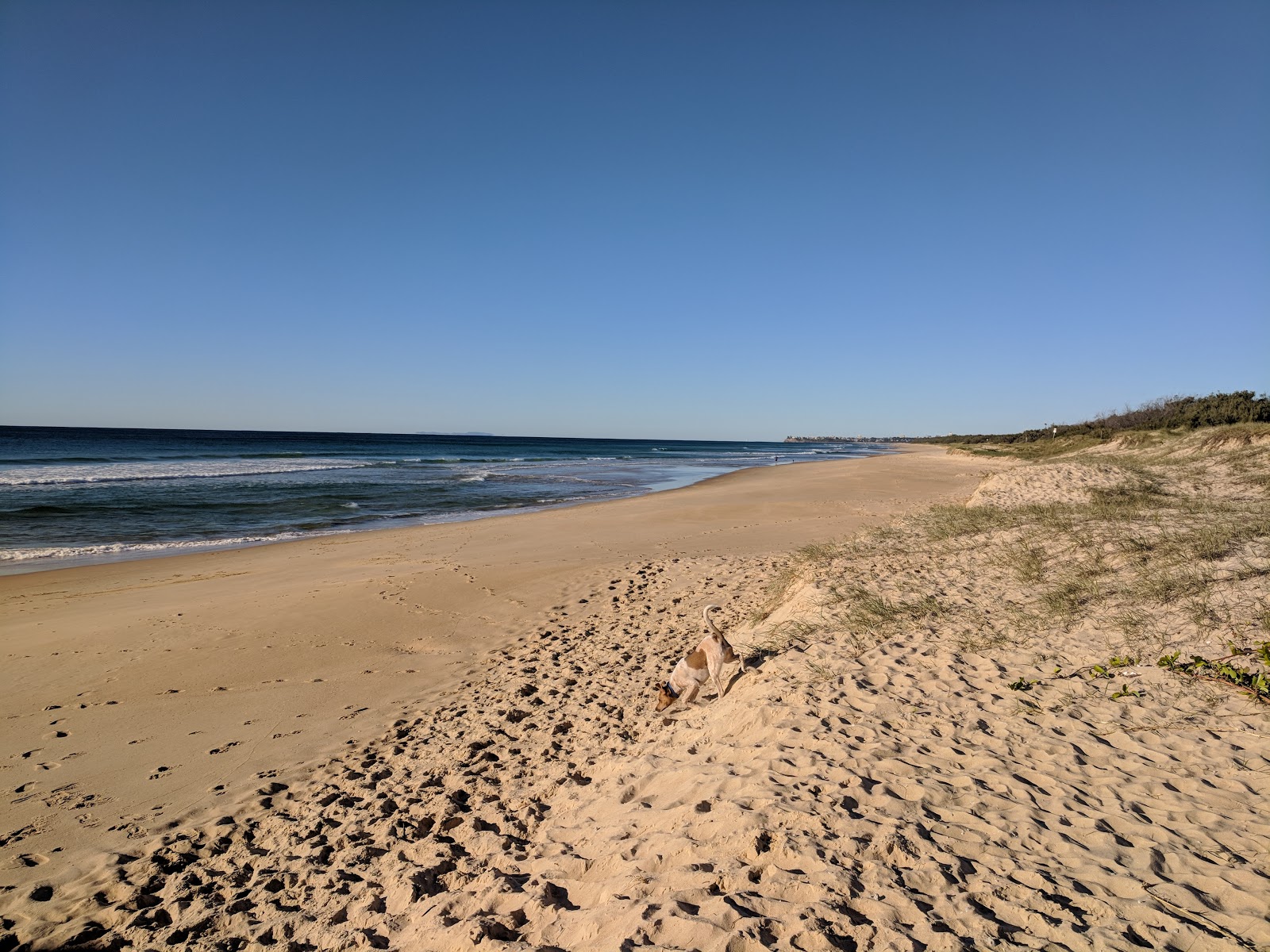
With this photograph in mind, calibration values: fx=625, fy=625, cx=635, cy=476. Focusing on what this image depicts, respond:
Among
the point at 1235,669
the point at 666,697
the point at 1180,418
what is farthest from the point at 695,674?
the point at 1180,418

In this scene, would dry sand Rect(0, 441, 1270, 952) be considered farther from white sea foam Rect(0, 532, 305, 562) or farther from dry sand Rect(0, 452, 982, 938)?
white sea foam Rect(0, 532, 305, 562)

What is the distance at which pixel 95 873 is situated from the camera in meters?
3.77

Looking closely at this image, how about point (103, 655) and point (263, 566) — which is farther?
point (263, 566)

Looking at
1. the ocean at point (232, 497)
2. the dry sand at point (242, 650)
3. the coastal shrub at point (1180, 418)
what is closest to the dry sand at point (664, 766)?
the dry sand at point (242, 650)

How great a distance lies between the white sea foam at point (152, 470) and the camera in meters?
27.2

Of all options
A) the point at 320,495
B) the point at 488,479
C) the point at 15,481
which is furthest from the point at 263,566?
the point at 15,481

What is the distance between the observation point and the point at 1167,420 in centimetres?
2977

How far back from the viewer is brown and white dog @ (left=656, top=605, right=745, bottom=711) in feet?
18.1

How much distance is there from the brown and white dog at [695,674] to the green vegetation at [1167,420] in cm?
2604

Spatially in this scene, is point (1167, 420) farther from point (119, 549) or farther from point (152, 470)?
point (152, 470)

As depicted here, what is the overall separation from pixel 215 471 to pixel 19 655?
1196 inches

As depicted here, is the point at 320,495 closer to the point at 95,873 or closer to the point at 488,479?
the point at 488,479

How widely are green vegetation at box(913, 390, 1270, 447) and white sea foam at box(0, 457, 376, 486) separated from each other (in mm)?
41553

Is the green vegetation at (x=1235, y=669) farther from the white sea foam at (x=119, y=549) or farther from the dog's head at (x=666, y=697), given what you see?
the white sea foam at (x=119, y=549)
